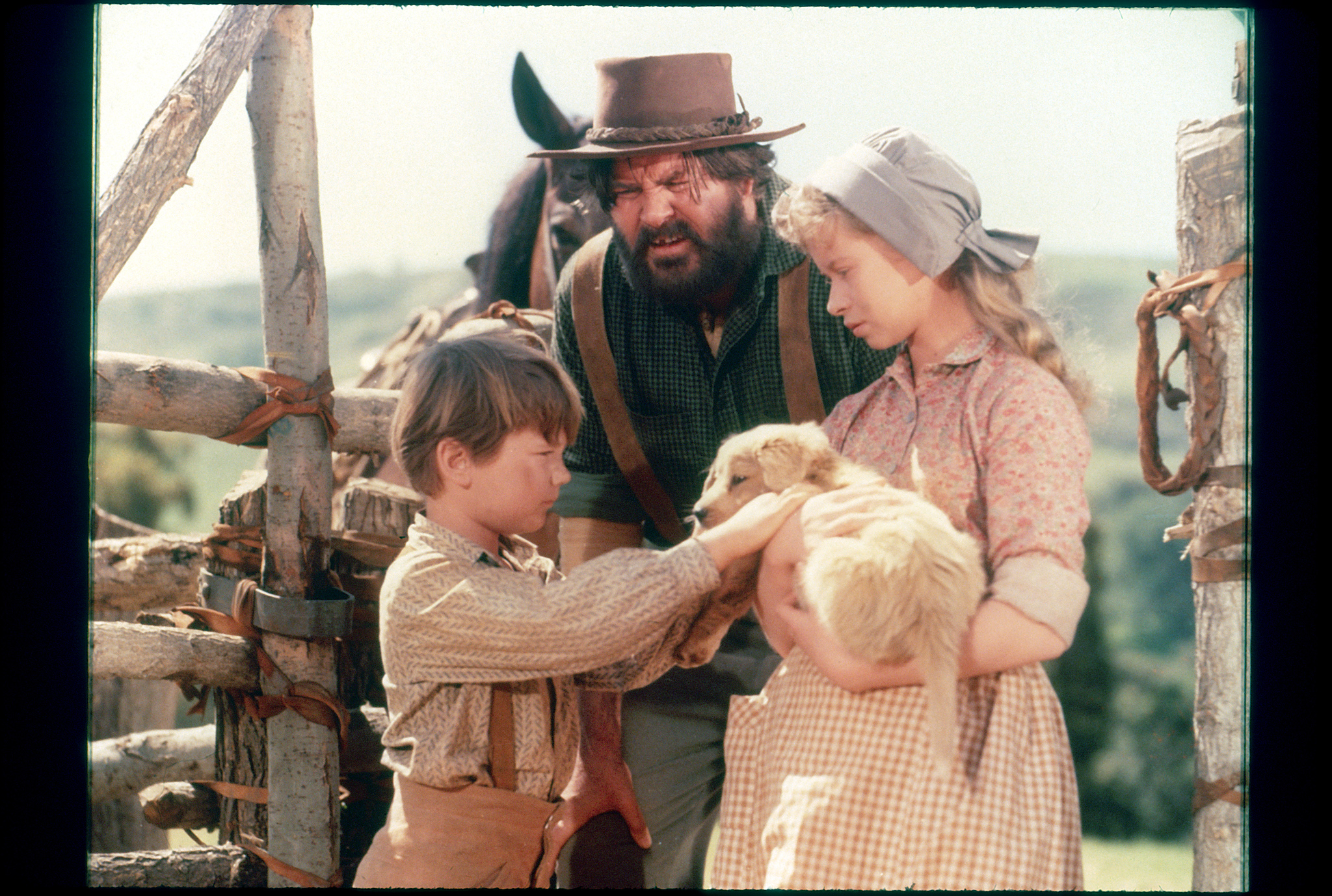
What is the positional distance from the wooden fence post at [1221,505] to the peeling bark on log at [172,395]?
268 centimetres

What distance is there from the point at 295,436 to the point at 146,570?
4.90 ft

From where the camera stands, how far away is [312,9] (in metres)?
3.11

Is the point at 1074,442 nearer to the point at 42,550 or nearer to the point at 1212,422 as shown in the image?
the point at 1212,422

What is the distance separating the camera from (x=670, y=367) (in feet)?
11.2

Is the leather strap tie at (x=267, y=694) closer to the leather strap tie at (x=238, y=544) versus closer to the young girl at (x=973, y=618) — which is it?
the leather strap tie at (x=238, y=544)

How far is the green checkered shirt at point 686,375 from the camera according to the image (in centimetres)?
321

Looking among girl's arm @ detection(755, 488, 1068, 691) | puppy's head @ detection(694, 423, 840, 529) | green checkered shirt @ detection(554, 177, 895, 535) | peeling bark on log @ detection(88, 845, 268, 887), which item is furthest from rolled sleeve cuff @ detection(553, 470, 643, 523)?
peeling bark on log @ detection(88, 845, 268, 887)

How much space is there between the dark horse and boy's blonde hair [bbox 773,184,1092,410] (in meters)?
1.57

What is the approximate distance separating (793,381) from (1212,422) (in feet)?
3.90

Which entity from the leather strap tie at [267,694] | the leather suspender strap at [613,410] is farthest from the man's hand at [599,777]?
the leather strap tie at [267,694]

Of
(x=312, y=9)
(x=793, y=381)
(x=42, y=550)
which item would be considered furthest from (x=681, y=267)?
(x=42, y=550)

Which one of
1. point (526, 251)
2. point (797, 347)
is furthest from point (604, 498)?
point (526, 251)

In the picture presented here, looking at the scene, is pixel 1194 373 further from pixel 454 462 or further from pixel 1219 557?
pixel 454 462

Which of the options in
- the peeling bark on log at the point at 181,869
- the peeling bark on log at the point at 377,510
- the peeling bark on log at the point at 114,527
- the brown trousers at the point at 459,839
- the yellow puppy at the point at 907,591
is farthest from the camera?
the peeling bark on log at the point at 114,527
